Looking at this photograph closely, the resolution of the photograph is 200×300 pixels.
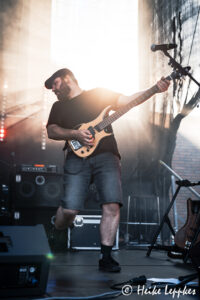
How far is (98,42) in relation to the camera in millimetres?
5699

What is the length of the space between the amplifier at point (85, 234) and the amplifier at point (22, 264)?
240cm

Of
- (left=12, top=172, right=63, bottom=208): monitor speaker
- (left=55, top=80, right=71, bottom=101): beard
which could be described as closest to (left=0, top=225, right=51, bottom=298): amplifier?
(left=55, top=80, right=71, bottom=101): beard

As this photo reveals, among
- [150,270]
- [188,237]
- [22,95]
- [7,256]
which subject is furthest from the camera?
[22,95]

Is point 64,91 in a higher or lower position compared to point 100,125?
higher

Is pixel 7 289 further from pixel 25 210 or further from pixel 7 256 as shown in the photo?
pixel 25 210

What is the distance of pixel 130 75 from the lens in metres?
5.62

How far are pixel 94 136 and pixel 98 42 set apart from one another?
3.65 meters

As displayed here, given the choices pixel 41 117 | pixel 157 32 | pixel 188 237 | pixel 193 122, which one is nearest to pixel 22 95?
pixel 41 117

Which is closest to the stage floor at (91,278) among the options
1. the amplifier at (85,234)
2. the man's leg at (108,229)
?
the man's leg at (108,229)

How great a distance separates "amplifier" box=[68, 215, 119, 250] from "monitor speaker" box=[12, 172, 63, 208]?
0.33 metres

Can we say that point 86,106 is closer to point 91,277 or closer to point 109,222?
point 109,222

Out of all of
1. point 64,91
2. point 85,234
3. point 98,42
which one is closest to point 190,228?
point 85,234

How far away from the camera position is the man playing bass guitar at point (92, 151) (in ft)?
7.55

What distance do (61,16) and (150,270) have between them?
4676 millimetres
